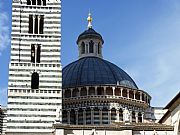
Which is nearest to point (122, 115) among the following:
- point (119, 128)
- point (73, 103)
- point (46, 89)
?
point (73, 103)

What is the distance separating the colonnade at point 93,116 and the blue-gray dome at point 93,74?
2.03m

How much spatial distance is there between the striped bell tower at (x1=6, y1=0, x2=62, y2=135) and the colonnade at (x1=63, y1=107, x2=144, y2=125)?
555cm

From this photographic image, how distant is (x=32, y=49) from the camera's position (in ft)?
108

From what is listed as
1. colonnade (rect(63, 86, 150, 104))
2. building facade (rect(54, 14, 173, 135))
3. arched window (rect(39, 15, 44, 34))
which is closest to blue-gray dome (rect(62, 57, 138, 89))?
building facade (rect(54, 14, 173, 135))

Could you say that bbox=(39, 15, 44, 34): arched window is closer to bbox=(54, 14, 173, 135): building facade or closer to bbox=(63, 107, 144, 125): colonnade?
bbox=(54, 14, 173, 135): building facade

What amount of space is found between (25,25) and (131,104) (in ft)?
33.6

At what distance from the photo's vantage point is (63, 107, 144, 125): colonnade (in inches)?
1432

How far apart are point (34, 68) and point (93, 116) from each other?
6678 millimetres

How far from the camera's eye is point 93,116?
36.6m

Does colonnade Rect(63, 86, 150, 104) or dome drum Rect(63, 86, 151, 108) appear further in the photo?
colonnade Rect(63, 86, 150, 104)

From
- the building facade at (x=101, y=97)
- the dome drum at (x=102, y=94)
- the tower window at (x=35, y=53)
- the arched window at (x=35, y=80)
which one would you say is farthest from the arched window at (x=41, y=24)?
the dome drum at (x=102, y=94)

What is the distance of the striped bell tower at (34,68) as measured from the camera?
30844 millimetres

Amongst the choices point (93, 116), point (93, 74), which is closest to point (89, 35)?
point (93, 74)

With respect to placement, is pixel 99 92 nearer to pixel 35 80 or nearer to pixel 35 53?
pixel 35 80
